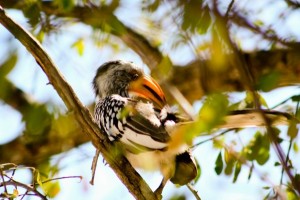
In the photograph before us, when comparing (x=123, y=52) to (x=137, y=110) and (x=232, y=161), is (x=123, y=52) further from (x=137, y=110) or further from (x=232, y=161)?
(x=232, y=161)

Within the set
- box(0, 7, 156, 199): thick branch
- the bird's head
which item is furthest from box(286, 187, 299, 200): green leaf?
the bird's head

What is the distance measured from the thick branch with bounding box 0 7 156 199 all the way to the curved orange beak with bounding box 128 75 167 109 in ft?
2.77

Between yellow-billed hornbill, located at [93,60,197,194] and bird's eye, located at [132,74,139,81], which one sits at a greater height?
bird's eye, located at [132,74,139,81]

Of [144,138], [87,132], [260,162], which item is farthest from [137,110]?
[260,162]

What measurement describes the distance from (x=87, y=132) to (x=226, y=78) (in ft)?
7.95

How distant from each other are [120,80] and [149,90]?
65 cm

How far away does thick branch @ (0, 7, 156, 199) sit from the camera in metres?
2.70

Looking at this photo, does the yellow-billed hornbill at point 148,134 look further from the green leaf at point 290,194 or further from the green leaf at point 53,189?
the green leaf at point 290,194

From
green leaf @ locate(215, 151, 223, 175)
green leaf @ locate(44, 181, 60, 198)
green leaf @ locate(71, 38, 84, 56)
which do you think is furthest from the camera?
green leaf @ locate(71, 38, 84, 56)

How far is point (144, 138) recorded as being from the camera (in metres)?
3.21

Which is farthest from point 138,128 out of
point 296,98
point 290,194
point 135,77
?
point 135,77

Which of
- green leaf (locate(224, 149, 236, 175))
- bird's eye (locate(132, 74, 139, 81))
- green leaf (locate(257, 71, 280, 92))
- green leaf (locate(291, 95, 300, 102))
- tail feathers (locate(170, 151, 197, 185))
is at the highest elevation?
bird's eye (locate(132, 74, 139, 81))

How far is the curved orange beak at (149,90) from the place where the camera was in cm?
393

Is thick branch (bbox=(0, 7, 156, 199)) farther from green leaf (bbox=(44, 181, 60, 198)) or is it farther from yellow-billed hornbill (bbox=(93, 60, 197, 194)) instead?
green leaf (bbox=(44, 181, 60, 198))
